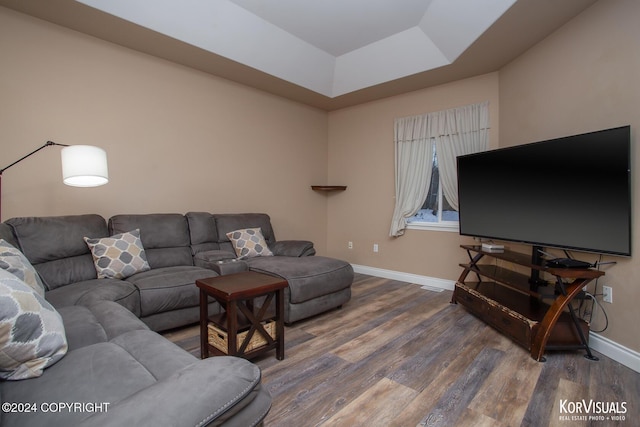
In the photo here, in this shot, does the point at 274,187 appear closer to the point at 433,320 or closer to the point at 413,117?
the point at 413,117

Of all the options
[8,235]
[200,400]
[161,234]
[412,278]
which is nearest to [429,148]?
[412,278]

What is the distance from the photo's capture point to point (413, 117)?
4324 mm

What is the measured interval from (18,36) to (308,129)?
3346 millimetres

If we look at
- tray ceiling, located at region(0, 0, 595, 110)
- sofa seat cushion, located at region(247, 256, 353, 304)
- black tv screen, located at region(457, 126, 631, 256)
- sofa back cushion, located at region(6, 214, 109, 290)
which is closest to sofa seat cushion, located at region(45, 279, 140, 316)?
sofa back cushion, located at region(6, 214, 109, 290)

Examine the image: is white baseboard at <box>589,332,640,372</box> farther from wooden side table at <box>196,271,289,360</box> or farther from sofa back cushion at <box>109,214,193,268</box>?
sofa back cushion at <box>109,214,193,268</box>

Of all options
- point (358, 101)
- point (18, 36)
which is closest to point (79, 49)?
point (18, 36)

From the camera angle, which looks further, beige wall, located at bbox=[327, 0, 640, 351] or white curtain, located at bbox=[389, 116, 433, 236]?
white curtain, located at bbox=[389, 116, 433, 236]

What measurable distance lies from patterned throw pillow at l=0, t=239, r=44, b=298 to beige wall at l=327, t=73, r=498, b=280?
3878 millimetres

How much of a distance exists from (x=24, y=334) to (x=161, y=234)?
2172 mm

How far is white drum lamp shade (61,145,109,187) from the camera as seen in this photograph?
7.04 ft

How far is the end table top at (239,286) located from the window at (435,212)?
8.69 ft

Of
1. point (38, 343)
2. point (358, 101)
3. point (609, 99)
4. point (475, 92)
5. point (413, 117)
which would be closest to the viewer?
point (38, 343)

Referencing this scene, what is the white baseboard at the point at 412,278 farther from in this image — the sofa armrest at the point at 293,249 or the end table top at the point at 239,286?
the end table top at the point at 239,286

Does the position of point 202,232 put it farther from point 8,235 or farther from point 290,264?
point 8,235
